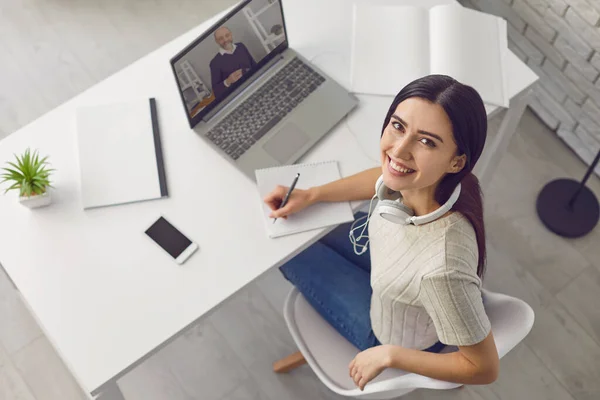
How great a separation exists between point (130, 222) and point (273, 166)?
1.14ft

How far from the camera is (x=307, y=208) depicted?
147cm

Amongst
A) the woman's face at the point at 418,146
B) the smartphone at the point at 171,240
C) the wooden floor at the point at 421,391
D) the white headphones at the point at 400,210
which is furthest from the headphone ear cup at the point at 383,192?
the wooden floor at the point at 421,391

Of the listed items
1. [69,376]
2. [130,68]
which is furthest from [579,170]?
[69,376]

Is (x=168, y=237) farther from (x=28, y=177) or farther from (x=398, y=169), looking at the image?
(x=398, y=169)

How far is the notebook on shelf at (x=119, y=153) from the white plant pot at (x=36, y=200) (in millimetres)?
75

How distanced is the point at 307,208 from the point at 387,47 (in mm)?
477

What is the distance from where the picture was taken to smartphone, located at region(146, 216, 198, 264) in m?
1.41

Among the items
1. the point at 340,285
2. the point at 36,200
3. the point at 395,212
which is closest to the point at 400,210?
the point at 395,212

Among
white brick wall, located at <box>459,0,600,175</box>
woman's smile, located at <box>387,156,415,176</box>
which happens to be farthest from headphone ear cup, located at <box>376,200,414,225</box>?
white brick wall, located at <box>459,0,600,175</box>

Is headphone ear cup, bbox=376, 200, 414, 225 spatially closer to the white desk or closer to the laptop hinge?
the white desk

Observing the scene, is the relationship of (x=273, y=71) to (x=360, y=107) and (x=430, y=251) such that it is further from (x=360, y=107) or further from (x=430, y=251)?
(x=430, y=251)

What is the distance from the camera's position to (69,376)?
1963mm

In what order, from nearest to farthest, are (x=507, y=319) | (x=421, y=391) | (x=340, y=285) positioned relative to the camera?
1. (x=507, y=319)
2. (x=340, y=285)
3. (x=421, y=391)

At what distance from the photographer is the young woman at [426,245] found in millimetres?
1003
